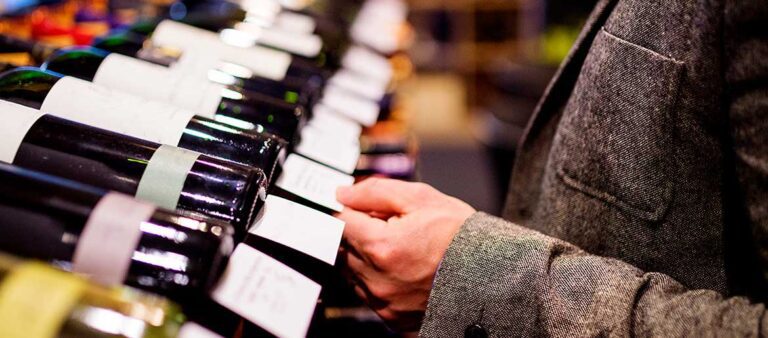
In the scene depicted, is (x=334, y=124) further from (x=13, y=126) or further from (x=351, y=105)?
(x=13, y=126)

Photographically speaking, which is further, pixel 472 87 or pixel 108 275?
pixel 472 87

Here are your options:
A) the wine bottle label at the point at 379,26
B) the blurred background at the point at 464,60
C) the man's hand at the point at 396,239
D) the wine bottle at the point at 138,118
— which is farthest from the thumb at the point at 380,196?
the blurred background at the point at 464,60

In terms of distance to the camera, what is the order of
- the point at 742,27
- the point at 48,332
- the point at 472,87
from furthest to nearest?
the point at 472,87, the point at 742,27, the point at 48,332

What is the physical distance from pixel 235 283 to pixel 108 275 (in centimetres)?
9

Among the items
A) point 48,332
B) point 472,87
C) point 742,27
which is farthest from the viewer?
point 472,87

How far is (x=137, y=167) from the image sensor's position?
1.63 feet

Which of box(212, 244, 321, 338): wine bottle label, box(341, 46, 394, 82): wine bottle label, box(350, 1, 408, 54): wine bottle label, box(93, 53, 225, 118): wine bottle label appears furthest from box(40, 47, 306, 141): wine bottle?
box(350, 1, 408, 54): wine bottle label

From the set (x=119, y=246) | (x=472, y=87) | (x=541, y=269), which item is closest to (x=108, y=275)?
(x=119, y=246)

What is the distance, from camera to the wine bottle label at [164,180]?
0.49 m

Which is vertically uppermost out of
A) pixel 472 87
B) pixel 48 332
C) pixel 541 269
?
pixel 48 332

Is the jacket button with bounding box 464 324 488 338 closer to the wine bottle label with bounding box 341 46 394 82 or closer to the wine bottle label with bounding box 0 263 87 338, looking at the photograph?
the wine bottle label with bounding box 0 263 87 338

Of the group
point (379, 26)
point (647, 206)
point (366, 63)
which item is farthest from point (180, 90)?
point (379, 26)

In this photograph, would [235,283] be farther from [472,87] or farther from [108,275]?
[472,87]

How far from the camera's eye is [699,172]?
0.65 meters
